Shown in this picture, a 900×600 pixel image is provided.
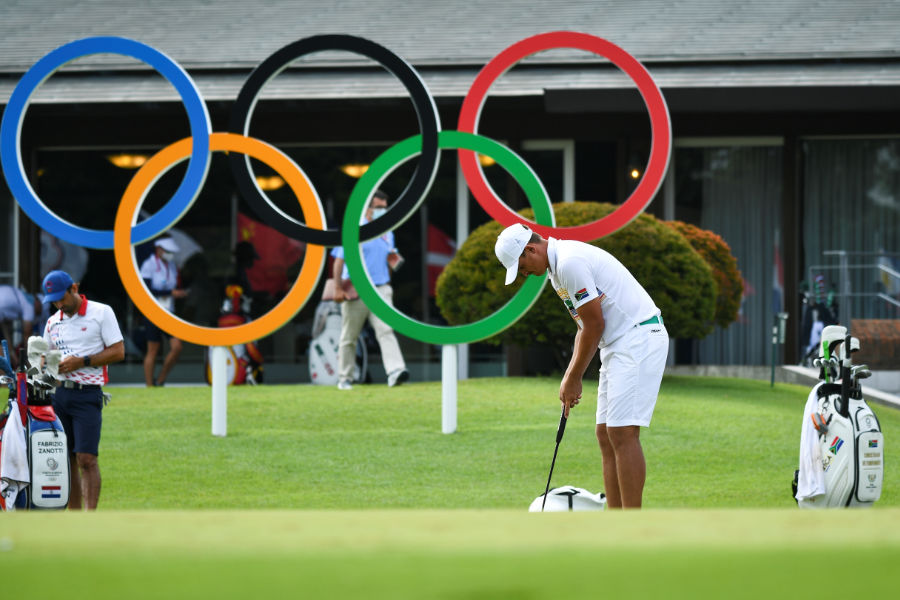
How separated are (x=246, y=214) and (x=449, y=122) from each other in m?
3.16

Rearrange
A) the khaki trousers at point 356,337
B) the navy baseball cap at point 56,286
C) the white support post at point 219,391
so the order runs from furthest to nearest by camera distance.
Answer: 1. the khaki trousers at point 356,337
2. the white support post at point 219,391
3. the navy baseball cap at point 56,286

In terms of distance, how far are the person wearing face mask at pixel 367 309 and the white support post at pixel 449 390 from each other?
2.00 m

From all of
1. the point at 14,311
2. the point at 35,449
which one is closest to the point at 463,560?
the point at 35,449

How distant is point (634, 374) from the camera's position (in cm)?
595

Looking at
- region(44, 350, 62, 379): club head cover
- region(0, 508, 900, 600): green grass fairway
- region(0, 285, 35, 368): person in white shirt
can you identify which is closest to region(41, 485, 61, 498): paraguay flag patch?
region(44, 350, 62, 379): club head cover

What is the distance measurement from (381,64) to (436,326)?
2274mm

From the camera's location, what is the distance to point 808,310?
14102mm

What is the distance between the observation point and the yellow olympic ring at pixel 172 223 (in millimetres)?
9273

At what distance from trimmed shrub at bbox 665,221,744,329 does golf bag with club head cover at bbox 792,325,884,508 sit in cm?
643

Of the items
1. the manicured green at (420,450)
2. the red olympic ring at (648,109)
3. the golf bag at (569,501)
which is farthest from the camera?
the red olympic ring at (648,109)

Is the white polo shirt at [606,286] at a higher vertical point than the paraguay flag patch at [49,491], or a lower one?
higher

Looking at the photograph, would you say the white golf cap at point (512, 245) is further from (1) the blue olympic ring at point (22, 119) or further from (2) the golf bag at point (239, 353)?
(2) the golf bag at point (239, 353)

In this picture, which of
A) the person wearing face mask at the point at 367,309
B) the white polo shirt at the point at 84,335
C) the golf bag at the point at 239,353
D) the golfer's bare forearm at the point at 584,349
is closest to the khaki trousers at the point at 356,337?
the person wearing face mask at the point at 367,309

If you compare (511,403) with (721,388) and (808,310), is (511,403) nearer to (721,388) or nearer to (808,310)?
(721,388)
